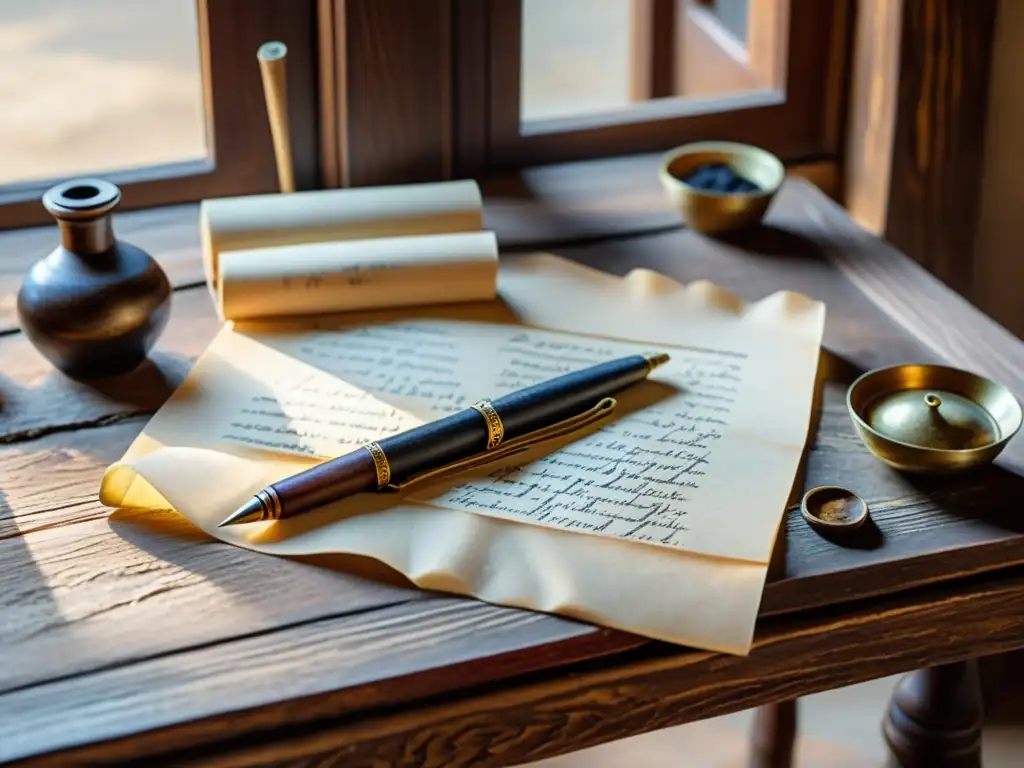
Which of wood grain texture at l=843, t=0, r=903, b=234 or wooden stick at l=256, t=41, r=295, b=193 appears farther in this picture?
wood grain texture at l=843, t=0, r=903, b=234

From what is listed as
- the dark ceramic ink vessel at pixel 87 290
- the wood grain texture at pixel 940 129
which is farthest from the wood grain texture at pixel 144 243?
the wood grain texture at pixel 940 129

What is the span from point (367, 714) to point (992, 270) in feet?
3.11

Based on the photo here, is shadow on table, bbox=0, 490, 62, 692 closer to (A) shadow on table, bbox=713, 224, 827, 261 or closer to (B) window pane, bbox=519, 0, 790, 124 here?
(A) shadow on table, bbox=713, 224, 827, 261

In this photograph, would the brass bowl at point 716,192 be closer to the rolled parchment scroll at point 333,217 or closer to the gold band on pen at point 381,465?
the rolled parchment scroll at point 333,217

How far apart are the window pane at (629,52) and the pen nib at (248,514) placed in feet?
2.84

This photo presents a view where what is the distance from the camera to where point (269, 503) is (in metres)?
0.77

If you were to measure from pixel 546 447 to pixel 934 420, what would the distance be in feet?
0.79

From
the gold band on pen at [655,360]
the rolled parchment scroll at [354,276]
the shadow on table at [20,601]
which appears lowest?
the shadow on table at [20,601]

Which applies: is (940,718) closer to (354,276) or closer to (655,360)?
(655,360)

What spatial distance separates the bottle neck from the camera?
88 cm

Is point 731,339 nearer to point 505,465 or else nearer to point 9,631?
point 505,465

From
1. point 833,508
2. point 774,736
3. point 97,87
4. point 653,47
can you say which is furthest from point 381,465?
point 653,47

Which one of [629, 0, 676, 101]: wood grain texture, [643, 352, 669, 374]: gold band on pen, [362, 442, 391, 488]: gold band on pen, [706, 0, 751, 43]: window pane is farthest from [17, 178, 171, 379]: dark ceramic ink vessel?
[629, 0, 676, 101]: wood grain texture

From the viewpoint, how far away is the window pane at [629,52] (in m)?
1.59
